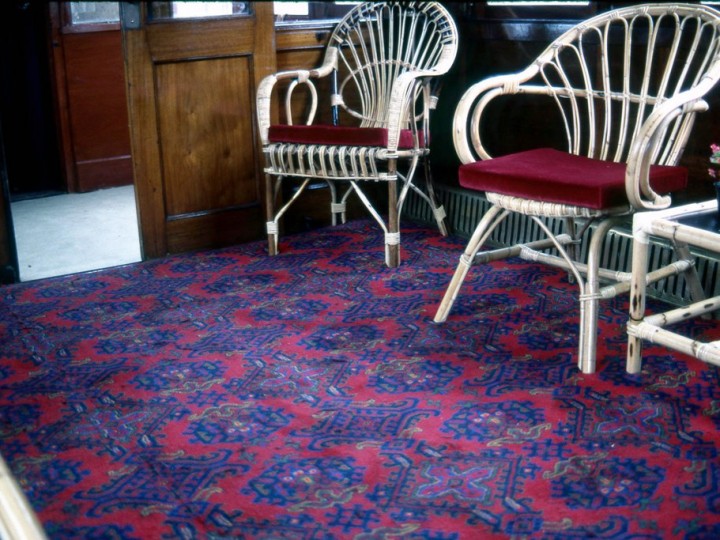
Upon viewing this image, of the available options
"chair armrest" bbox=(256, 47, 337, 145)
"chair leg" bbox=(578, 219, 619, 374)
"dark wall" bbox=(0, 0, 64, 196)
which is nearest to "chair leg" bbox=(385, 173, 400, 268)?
"chair armrest" bbox=(256, 47, 337, 145)

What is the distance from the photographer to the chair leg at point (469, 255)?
2.56 meters

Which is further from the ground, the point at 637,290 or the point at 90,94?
the point at 90,94

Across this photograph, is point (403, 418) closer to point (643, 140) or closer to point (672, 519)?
point (672, 519)

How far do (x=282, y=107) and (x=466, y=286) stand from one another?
118 centimetres

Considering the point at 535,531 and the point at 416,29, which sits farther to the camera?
the point at 416,29

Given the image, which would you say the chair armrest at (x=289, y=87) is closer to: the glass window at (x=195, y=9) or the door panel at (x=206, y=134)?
the door panel at (x=206, y=134)

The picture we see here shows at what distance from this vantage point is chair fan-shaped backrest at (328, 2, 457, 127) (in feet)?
11.6

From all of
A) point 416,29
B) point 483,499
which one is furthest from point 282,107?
point 483,499

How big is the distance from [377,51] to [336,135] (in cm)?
79

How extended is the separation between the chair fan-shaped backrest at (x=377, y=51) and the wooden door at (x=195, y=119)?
355 mm

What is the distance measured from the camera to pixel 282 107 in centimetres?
366

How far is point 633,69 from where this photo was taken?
3143 millimetres

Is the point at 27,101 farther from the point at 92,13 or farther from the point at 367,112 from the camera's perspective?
the point at 367,112

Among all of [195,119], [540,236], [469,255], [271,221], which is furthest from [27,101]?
[469,255]
